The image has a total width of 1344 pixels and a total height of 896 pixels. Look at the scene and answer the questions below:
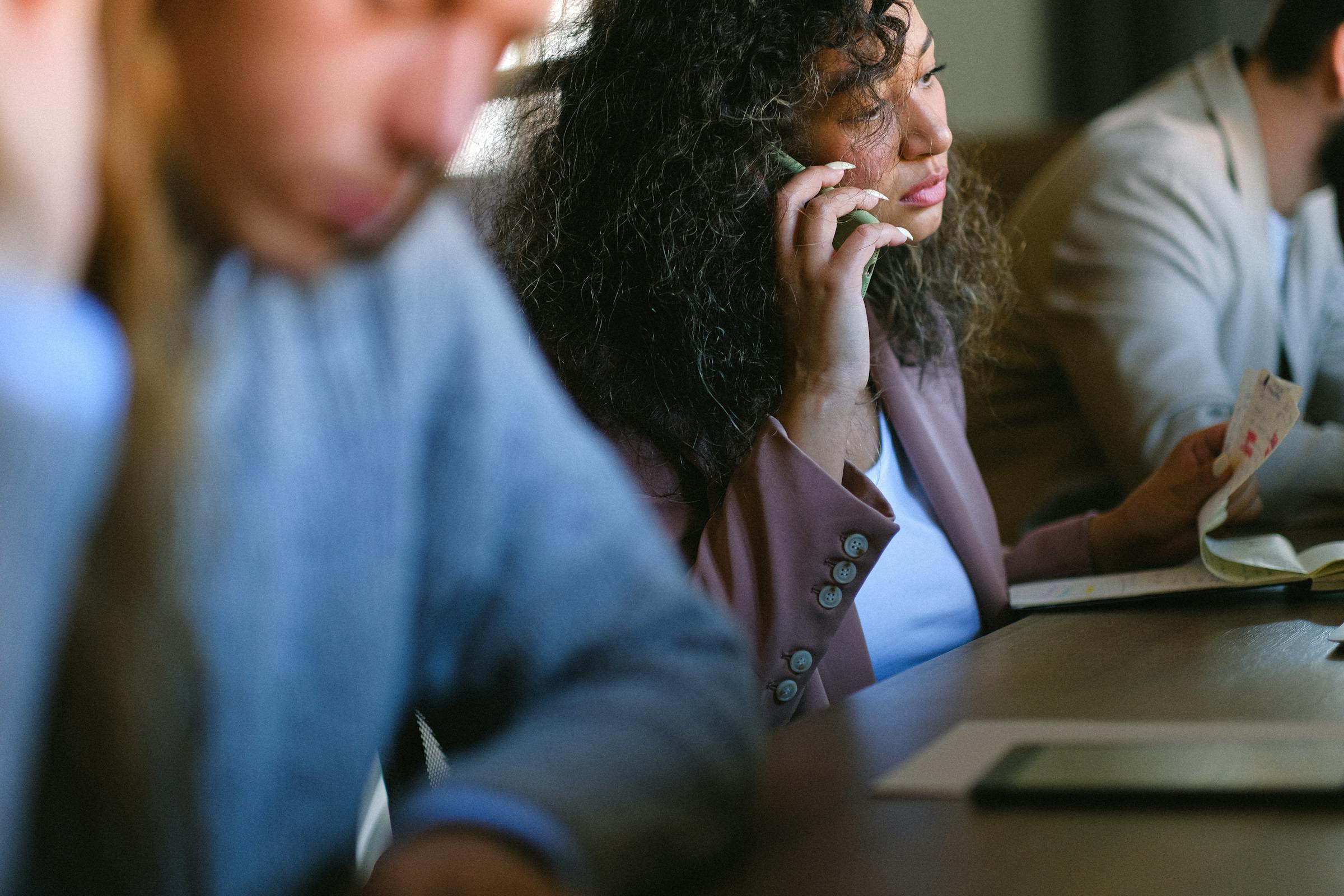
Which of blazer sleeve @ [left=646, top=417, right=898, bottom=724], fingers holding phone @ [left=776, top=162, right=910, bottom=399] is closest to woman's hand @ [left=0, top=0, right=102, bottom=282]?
blazer sleeve @ [left=646, top=417, right=898, bottom=724]

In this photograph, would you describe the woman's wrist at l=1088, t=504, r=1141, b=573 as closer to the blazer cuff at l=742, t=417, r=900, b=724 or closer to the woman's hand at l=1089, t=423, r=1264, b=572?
the woman's hand at l=1089, t=423, r=1264, b=572

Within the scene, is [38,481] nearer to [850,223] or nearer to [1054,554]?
[850,223]

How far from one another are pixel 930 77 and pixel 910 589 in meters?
0.40

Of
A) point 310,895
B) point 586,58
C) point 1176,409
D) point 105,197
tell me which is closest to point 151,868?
point 310,895

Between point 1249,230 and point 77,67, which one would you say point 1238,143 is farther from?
point 77,67

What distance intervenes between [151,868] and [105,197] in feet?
0.60

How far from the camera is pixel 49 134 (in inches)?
13.8

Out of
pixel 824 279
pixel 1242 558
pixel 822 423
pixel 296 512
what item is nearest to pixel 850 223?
pixel 824 279

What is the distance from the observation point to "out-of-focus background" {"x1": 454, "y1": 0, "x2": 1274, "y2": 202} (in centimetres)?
304

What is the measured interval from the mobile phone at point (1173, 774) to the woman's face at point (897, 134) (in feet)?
1.77

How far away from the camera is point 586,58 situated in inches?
38.7

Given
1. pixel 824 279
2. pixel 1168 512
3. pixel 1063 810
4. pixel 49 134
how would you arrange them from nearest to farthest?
pixel 49 134 → pixel 1063 810 → pixel 824 279 → pixel 1168 512

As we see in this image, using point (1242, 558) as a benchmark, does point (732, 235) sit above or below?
above

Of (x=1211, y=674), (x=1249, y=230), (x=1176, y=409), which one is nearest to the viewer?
(x=1211, y=674)
